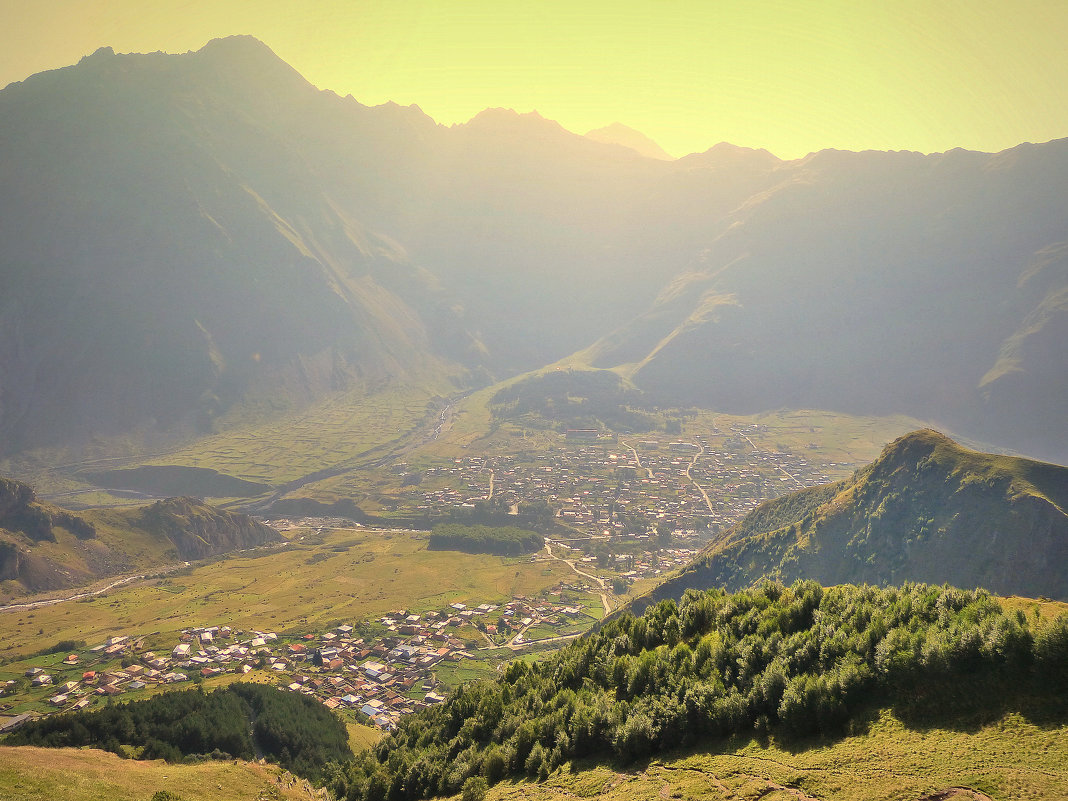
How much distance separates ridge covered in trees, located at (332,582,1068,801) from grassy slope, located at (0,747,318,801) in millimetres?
7269

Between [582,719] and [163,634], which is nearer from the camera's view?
[582,719]

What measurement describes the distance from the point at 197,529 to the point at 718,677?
201m

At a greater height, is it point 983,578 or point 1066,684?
point 1066,684

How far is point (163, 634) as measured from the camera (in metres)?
122

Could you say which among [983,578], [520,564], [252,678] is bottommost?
[520,564]

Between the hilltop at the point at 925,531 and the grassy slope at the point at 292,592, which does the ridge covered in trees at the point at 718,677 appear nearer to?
the hilltop at the point at 925,531

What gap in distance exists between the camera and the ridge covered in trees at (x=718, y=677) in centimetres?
2189

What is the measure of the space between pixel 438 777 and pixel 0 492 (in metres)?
187

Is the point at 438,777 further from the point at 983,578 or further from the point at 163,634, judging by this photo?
the point at 163,634

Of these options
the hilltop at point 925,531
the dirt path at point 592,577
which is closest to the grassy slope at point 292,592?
the dirt path at point 592,577

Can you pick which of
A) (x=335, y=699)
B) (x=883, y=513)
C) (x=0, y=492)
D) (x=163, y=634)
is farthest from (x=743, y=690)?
(x=0, y=492)

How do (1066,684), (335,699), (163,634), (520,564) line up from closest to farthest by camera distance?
(1066,684), (335,699), (163,634), (520,564)

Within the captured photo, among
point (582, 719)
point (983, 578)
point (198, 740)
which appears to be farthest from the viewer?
point (983, 578)

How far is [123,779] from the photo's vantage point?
135 ft
